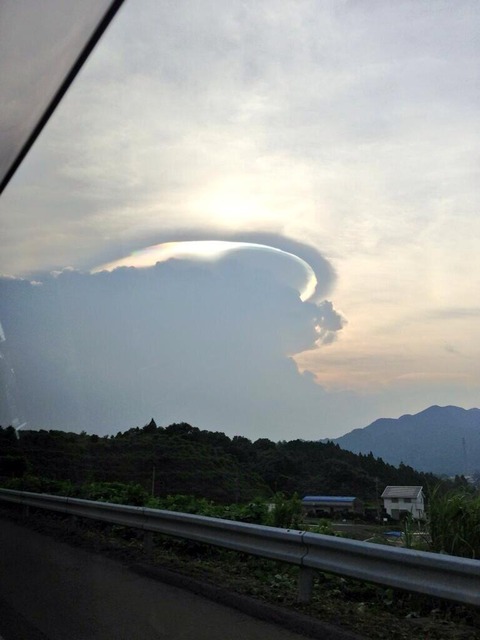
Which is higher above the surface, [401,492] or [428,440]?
[428,440]

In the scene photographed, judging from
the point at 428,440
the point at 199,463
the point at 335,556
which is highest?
the point at 428,440

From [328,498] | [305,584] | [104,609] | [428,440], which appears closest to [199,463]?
[328,498]

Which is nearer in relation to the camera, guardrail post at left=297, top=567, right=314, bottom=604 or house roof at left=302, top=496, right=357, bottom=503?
guardrail post at left=297, top=567, right=314, bottom=604

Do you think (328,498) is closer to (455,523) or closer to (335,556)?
(455,523)

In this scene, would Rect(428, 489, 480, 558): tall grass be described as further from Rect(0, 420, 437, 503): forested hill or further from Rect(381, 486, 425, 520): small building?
Rect(0, 420, 437, 503): forested hill

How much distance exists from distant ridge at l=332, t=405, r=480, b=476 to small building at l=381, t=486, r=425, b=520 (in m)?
0.27

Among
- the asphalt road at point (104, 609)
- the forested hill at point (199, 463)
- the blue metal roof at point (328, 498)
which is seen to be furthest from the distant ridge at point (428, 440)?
the asphalt road at point (104, 609)

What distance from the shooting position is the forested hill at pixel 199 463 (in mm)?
7668

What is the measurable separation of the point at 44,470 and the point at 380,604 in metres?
13.7

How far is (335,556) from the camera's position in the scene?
5918 mm

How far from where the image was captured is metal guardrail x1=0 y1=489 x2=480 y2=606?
482 centimetres

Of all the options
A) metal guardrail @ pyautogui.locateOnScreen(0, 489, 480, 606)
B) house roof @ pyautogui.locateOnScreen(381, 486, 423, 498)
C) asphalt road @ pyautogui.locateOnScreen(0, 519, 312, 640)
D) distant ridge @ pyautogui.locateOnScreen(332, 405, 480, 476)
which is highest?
distant ridge @ pyautogui.locateOnScreen(332, 405, 480, 476)

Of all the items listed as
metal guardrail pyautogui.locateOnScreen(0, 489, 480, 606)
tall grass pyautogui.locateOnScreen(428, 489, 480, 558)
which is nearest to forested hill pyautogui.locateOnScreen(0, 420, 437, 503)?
tall grass pyautogui.locateOnScreen(428, 489, 480, 558)

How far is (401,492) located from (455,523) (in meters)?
0.73
